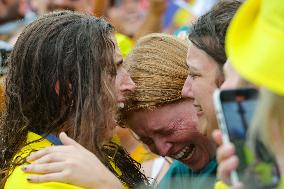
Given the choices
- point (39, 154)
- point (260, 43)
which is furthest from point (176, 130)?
point (260, 43)

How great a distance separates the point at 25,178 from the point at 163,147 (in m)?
0.83

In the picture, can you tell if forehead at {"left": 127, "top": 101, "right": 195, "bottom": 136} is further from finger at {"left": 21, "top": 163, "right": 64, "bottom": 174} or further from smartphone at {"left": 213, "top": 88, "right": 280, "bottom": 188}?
smartphone at {"left": 213, "top": 88, "right": 280, "bottom": 188}

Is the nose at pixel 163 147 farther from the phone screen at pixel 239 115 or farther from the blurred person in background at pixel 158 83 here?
the phone screen at pixel 239 115

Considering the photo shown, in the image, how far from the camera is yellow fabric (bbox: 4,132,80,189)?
8.34 feet

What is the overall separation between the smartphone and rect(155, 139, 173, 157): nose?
1.45 m

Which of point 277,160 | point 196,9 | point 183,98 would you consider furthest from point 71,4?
point 277,160

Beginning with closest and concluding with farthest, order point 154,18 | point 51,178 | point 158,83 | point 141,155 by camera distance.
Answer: point 51,178 < point 158,83 < point 141,155 < point 154,18

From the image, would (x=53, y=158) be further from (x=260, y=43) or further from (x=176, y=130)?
(x=260, y=43)

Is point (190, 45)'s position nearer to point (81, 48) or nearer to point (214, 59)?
point (214, 59)

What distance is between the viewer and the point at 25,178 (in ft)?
8.52

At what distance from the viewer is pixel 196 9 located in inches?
269

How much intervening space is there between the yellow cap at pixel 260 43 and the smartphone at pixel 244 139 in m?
0.07

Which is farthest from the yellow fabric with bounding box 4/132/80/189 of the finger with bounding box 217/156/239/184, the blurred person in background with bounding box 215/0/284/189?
the blurred person in background with bounding box 215/0/284/189

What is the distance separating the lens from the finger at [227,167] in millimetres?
1808
